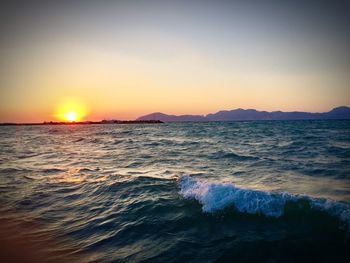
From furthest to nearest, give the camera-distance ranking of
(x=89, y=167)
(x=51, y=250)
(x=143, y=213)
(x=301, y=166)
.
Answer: (x=89, y=167)
(x=301, y=166)
(x=143, y=213)
(x=51, y=250)

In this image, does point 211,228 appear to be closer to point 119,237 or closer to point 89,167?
point 119,237

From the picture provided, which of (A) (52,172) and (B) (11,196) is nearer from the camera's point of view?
(B) (11,196)

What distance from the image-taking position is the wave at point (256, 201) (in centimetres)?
790

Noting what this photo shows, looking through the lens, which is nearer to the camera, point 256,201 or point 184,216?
point 184,216

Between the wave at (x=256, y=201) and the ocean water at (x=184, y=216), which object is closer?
the ocean water at (x=184, y=216)

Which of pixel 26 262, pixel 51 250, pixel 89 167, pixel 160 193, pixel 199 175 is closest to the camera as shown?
pixel 26 262

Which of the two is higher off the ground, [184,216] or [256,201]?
[256,201]

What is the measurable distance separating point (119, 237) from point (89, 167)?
11.3 meters

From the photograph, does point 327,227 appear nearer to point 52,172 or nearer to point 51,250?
point 51,250

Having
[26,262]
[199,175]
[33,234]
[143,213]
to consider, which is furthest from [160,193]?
[26,262]

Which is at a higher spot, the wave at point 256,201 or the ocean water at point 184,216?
the wave at point 256,201

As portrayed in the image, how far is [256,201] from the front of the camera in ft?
28.7

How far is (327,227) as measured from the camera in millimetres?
7227

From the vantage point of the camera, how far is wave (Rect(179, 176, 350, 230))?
790 cm
